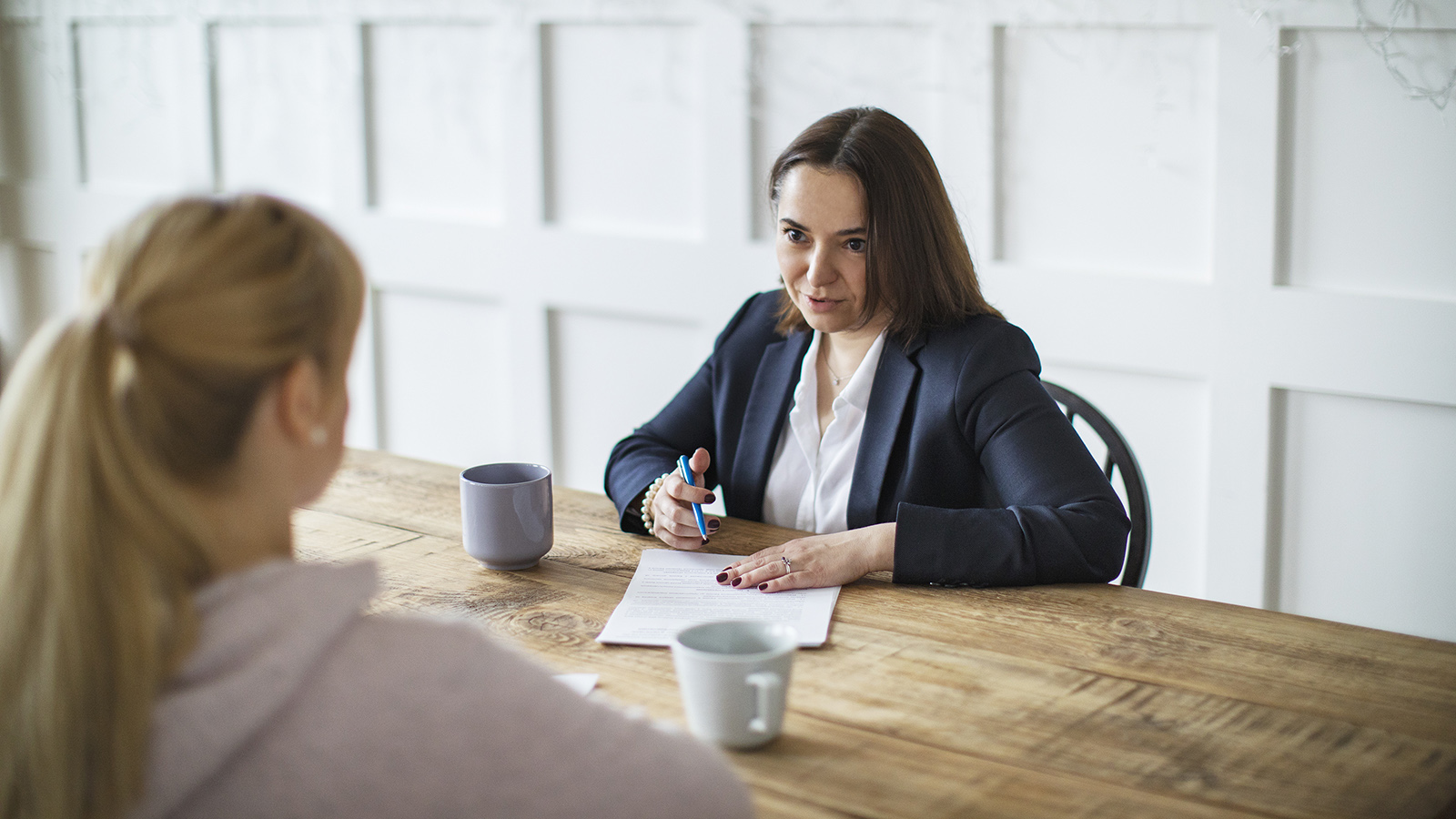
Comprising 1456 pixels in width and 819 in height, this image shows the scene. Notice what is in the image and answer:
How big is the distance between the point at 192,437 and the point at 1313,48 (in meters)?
1.89

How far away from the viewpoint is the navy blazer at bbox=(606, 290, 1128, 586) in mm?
1345

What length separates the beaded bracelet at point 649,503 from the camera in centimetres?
154

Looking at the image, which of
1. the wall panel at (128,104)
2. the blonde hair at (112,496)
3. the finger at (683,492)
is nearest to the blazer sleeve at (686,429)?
the finger at (683,492)

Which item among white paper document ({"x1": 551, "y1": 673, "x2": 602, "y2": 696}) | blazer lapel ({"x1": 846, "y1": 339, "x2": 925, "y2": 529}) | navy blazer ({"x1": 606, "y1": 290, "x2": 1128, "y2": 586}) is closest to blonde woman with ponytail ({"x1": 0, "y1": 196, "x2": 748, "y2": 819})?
white paper document ({"x1": 551, "y1": 673, "x2": 602, "y2": 696})

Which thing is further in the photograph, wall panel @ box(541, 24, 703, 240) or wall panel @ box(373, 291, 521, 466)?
wall panel @ box(373, 291, 521, 466)

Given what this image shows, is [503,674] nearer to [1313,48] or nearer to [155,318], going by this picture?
[155,318]

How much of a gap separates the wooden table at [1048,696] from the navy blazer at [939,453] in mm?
48

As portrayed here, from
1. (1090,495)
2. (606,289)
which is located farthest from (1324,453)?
(606,289)

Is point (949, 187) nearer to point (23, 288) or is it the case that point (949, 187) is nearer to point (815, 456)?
point (815, 456)

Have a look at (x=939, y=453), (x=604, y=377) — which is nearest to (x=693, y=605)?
(x=939, y=453)

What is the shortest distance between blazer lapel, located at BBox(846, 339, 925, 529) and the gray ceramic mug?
1.42 ft

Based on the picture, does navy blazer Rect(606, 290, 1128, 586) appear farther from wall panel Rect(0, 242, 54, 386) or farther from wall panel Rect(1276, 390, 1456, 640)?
wall panel Rect(0, 242, 54, 386)

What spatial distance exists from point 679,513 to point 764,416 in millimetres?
336

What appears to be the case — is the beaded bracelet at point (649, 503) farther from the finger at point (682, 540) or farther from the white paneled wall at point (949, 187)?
the white paneled wall at point (949, 187)
